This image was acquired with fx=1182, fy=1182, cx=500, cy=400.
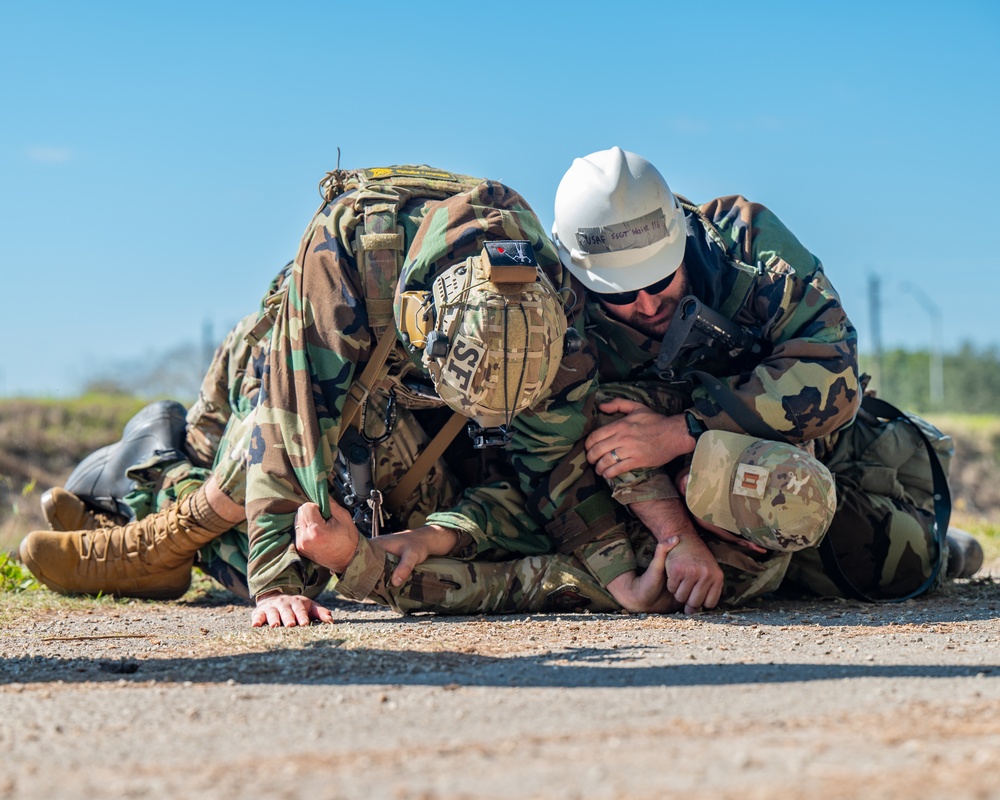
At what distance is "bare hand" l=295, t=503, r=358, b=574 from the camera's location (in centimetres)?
398

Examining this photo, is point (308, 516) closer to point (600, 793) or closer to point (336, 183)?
point (336, 183)

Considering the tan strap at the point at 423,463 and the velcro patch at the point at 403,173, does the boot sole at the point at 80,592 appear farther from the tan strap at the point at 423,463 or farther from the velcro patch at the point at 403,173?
the velcro patch at the point at 403,173

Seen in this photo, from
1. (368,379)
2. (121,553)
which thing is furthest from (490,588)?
(121,553)

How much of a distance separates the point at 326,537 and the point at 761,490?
1.51 m

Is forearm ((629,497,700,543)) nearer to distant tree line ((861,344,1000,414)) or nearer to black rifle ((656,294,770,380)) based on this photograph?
black rifle ((656,294,770,380))

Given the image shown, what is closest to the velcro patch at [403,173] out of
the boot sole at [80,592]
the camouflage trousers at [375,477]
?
the camouflage trousers at [375,477]

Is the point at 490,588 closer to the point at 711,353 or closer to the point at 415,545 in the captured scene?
the point at 415,545

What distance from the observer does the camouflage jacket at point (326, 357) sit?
4.06 m

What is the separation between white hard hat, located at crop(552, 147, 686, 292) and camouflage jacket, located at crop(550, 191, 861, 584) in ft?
0.47

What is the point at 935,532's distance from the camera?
488cm

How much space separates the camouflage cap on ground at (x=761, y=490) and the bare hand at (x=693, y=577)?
0.14 meters

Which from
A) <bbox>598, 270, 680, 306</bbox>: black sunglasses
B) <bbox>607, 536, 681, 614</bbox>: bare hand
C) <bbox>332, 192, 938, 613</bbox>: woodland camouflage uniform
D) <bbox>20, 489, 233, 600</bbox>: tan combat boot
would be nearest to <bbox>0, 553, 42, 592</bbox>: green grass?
<bbox>20, 489, 233, 600</bbox>: tan combat boot

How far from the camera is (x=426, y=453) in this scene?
14.9 feet

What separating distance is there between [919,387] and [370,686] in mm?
34492
